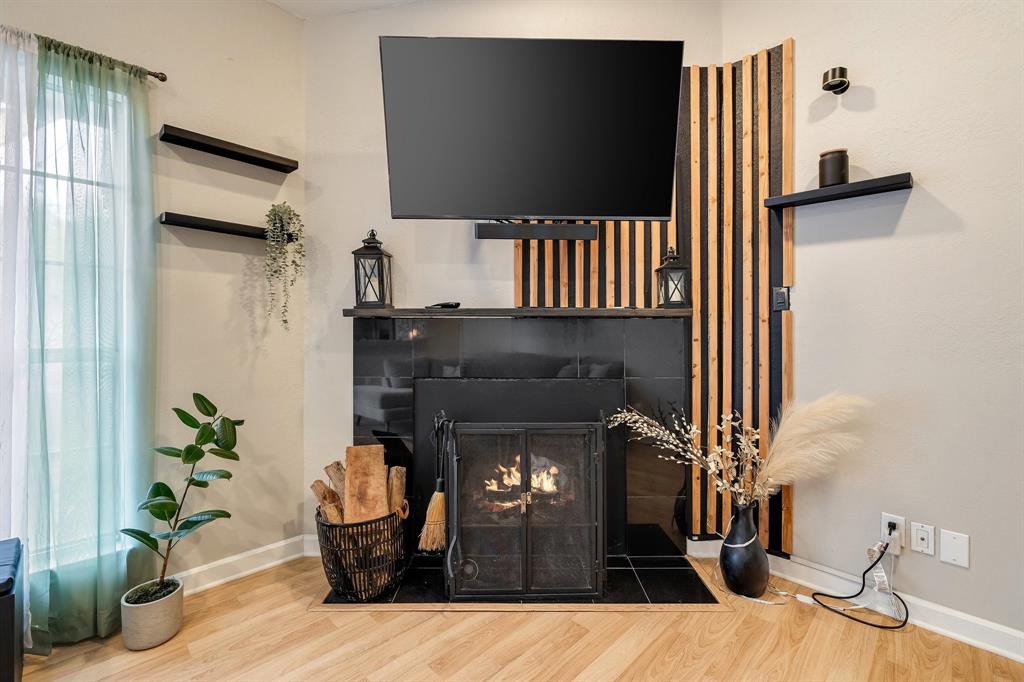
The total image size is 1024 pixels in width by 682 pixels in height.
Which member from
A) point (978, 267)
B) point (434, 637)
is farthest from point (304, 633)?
point (978, 267)

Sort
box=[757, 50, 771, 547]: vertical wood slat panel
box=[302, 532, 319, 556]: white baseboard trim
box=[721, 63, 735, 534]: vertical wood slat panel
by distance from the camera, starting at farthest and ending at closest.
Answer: box=[302, 532, 319, 556]: white baseboard trim → box=[721, 63, 735, 534]: vertical wood slat panel → box=[757, 50, 771, 547]: vertical wood slat panel

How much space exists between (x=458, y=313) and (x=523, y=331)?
354 millimetres

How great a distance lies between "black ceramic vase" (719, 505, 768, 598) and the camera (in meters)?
1.99

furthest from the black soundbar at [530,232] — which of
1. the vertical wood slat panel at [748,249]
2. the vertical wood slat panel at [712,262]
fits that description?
the vertical wood slat panel at [748,249]

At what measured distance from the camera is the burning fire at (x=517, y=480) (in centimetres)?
202

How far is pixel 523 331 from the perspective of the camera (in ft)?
7.77

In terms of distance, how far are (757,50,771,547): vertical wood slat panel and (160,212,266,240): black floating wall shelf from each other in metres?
2.43

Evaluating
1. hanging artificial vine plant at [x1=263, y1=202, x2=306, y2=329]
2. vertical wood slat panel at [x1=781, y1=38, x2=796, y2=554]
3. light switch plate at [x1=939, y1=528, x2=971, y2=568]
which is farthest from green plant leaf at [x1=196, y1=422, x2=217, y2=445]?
light switch plate at [x1=939, y1=528, x2=971, y2=568]

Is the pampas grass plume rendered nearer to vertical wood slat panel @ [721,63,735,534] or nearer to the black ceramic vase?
the black ceramic vase

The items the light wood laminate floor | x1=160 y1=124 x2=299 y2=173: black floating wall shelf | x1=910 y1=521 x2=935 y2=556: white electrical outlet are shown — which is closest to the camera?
the light wood laminate floor

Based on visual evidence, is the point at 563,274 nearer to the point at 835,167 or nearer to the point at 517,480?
the point at 517,480

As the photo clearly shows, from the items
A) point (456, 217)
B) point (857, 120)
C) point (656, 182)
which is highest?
point (857, 120)

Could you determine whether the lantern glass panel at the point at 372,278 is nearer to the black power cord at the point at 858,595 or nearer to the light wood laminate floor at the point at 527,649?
the light wood laminate floor at the point at 527,649

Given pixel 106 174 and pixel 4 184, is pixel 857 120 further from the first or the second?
pixel 4 184
